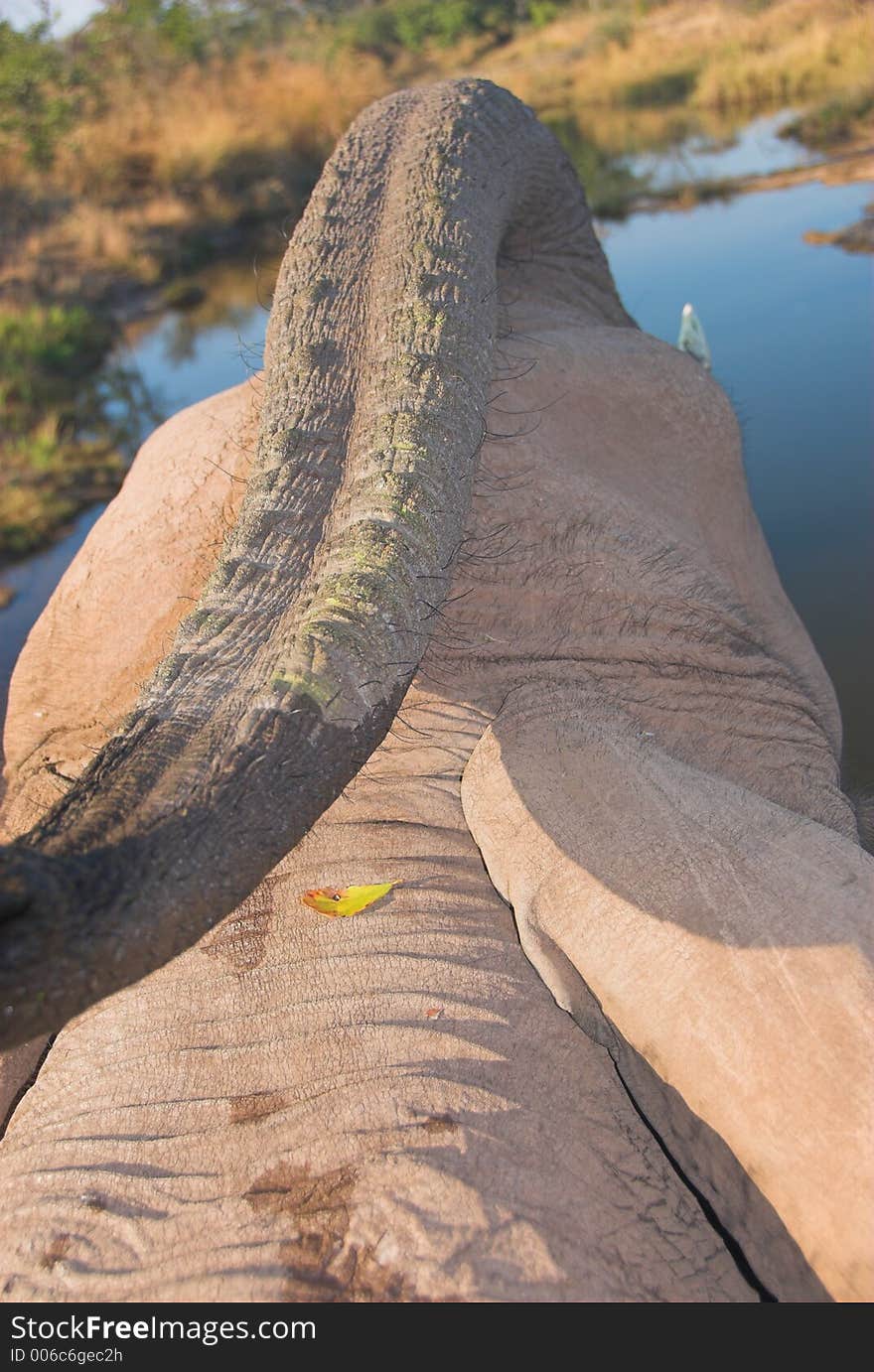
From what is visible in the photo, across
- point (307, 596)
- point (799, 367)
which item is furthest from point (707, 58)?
point (307, 596)

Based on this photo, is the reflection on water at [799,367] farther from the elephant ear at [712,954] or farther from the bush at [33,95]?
the bush at [33,95]

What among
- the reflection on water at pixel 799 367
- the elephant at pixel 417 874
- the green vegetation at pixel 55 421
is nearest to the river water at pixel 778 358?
the reflection on water at pixel 799 367

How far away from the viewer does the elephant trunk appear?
1.12m

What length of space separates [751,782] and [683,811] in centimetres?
60

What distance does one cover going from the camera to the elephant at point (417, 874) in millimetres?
1381

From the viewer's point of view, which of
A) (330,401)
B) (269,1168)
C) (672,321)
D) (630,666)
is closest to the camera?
(269,1168)

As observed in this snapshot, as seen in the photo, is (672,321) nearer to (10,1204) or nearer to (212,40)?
(10,1204)

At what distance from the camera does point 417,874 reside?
2.04 m

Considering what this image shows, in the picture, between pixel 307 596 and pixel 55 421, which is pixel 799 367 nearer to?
pixel 55 421

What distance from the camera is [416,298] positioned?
77.5 inches

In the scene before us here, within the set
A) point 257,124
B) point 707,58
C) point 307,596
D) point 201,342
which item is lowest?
point 201,342

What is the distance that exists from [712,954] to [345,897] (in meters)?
0.67

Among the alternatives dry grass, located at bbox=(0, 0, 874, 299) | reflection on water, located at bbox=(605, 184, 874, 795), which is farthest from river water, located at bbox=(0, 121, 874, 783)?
dry grass, located at bbox=(0, 0, 874, 299)
